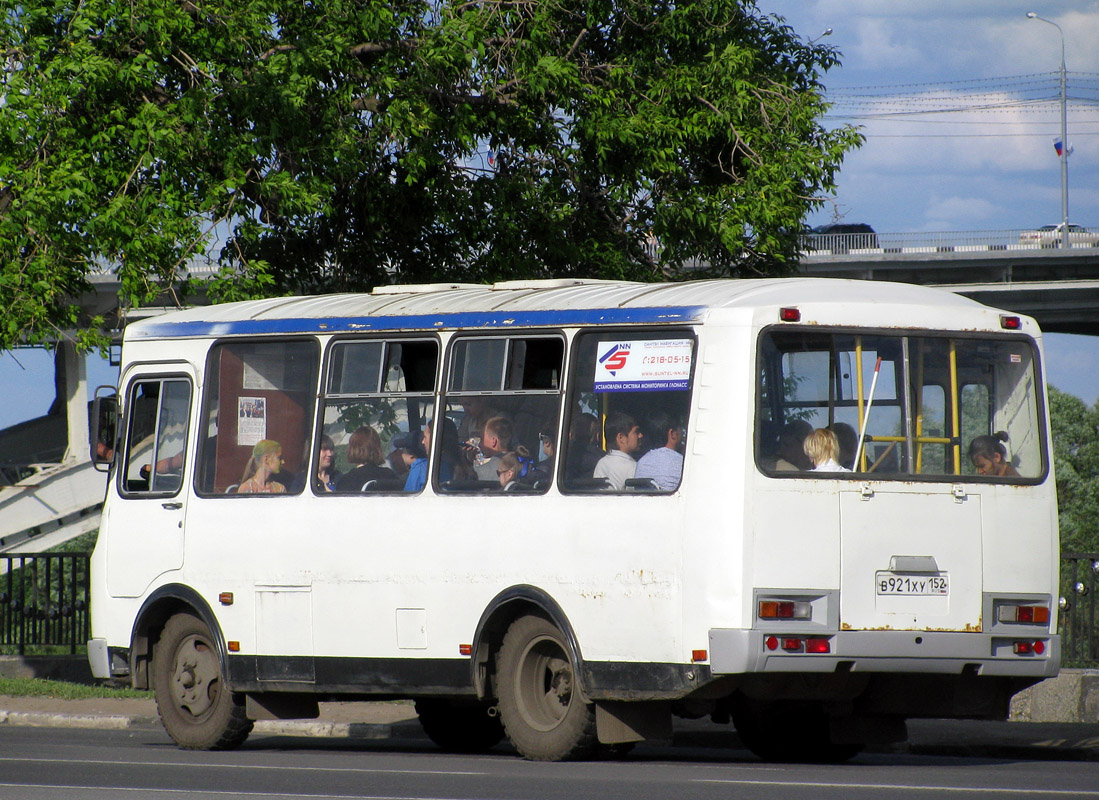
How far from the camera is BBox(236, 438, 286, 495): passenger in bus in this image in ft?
37.7

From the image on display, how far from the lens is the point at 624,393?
9984mm

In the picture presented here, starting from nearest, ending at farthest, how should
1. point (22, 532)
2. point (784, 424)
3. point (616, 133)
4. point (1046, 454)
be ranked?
point (784, 424), point (1046, 454), point (616, 133), point (22, 532)

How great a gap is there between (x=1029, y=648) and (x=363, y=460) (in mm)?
4185

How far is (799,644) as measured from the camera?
30.3 feet

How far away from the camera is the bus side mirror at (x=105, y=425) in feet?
41.3

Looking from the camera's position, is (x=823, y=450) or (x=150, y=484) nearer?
(x=823, y=450)

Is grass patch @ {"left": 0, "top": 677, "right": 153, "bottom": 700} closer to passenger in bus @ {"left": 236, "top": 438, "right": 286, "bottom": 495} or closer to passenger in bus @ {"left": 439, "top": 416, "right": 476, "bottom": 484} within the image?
passenger in bus @ {"left": 236, "top": 438, "right": 286, "bottom": 495}

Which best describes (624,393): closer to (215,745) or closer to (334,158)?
(215,745)

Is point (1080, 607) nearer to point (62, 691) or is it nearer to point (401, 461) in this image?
point (401, 461)

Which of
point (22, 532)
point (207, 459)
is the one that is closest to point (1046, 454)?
point (207, 459)

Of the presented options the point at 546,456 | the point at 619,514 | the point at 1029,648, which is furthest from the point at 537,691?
the point at 1029,648

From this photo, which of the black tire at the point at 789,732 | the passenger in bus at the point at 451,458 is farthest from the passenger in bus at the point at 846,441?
the passenger in bus at the point at 451,458

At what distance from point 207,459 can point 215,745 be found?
1.93m

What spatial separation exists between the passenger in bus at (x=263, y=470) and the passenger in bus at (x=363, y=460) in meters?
0.57
